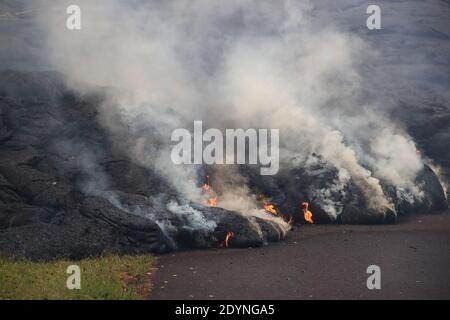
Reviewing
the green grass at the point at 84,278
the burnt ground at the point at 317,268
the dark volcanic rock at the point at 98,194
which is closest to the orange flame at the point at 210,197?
the dark volcanic rock at the point at 98,194

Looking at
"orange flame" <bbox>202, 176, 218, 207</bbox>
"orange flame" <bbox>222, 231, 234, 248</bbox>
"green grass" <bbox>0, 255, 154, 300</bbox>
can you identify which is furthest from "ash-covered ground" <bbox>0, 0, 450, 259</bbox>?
"green grass" <bbox>0, 255, 154, 300</bbox>

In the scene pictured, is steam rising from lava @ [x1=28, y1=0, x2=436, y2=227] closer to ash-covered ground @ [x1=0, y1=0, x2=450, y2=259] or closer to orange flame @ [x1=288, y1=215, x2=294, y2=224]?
ash-covered ground @ [x1=0, y1=0, x2=450, y2=259]

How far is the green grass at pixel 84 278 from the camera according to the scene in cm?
1042

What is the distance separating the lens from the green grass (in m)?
10.4

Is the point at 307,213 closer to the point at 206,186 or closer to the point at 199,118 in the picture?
the point at 206,186

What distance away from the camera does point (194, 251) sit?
575 inches

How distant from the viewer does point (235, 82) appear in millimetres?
28922

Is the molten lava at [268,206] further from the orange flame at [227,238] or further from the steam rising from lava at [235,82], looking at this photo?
the orange flame at [227,238]

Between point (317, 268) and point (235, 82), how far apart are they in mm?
17922

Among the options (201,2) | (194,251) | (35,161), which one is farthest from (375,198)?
(201,2)

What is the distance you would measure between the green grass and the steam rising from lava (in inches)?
133

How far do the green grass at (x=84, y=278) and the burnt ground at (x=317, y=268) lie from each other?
487 millimetres
